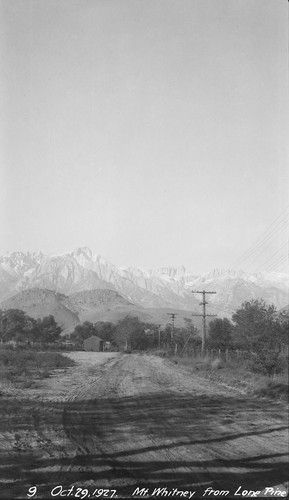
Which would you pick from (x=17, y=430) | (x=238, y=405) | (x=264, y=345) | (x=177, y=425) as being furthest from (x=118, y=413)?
(x=264, y=345)

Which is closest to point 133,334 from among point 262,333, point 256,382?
point 262,333

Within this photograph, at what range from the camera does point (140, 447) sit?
7.40 meters

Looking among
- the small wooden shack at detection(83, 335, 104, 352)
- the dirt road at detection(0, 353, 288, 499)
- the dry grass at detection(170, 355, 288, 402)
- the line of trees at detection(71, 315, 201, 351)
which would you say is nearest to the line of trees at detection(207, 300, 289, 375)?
the dry grass at detection(170, 355, 288, 402)

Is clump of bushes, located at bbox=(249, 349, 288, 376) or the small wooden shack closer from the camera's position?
clump of bushes, located at bbox=(249, 349, 288, 376)

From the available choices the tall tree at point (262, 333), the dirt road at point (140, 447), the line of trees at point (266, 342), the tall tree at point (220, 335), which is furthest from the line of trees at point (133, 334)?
the dirt road at point (140, 447)

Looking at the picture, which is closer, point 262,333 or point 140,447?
point 140,447

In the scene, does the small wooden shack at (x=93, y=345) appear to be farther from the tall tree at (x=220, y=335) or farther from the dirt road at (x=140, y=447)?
the dirt road at (x=140, y=447)

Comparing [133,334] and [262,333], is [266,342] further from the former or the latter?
[133,334]

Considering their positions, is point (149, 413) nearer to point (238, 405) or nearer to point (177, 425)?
point (177, 425)

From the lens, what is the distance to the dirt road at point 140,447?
5.50 m

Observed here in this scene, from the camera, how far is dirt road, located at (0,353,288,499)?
550 centimetres

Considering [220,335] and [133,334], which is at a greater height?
[220,335]

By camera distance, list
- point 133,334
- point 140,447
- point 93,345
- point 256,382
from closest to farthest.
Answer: point 140,447
point 256,382
point 93,345
point 133,334

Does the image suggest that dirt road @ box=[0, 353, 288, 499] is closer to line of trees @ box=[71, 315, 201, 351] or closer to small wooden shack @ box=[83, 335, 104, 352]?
line of trees @ box=[71, 315, 201, 351]
